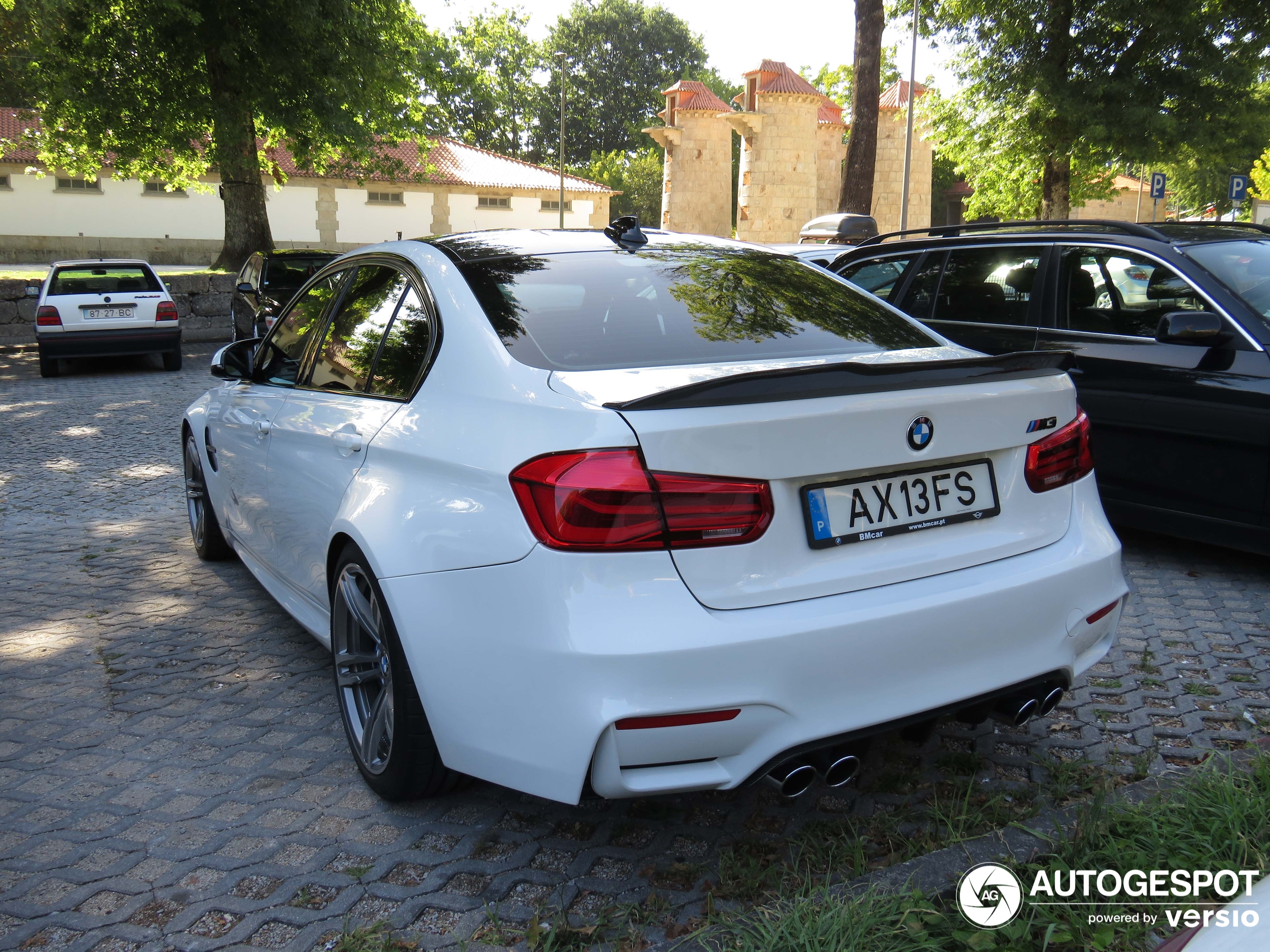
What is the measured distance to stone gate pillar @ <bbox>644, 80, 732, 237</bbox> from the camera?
167 feet

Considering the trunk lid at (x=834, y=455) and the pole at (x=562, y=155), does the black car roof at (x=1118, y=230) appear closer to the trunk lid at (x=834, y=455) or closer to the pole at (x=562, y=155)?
the trunk lid at (x=834, y=455)

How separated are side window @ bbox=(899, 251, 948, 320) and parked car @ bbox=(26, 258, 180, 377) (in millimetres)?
11890

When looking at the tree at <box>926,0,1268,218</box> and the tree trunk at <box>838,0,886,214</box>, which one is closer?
the tree trunk at <box>838,0,886,214</box>

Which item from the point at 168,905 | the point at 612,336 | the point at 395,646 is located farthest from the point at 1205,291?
the point at 168,905

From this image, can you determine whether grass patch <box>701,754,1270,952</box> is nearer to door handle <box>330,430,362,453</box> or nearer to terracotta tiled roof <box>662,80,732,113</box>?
door handle <box>330,430,362,453</box>

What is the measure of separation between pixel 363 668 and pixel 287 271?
13.9m

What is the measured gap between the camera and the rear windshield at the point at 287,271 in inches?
614

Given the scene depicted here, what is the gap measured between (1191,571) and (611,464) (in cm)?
421

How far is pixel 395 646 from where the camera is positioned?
2.74 m

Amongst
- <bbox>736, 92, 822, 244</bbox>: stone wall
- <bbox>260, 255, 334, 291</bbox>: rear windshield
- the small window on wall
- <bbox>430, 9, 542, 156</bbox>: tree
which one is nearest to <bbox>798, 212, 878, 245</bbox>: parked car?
<bbox>260, 255, 334, 291</bbox>: rear windshield

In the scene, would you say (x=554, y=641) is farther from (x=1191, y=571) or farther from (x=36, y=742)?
(x=1191, y=571)

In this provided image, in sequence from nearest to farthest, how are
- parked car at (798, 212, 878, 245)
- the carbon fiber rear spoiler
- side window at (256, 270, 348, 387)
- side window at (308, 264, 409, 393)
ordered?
the carbon fiber rear spoiler, side window at (308, 264, 409, 393), side window at (256, 270, 348, 387), parked car at (798, 212, 878, 245)

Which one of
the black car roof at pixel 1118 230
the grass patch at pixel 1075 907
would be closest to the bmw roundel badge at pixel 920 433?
the grass patch at pixel 1075 907

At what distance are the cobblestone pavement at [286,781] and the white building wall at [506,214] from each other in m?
49.1
